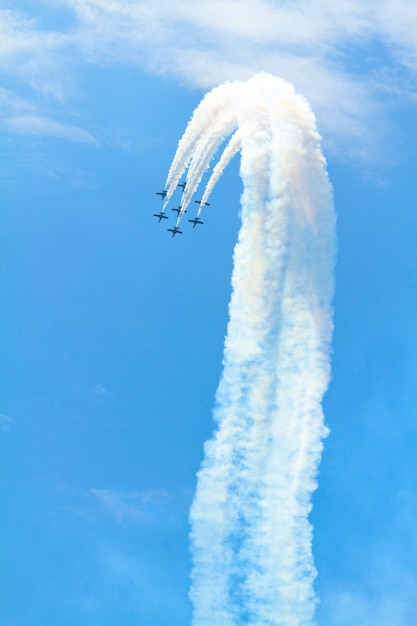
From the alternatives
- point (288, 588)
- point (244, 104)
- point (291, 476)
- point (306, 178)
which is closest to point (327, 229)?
point (306, 178)

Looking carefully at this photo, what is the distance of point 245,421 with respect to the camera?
99562 mm

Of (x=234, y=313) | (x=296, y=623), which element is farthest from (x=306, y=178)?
(x=296, y=623)

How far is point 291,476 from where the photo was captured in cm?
9900

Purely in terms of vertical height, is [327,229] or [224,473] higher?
[327,229]

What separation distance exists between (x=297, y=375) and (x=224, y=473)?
849 centimetres

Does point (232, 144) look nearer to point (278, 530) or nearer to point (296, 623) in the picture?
point (278, 530)

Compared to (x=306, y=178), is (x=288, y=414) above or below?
below

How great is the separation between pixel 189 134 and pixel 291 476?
2416 centimetres

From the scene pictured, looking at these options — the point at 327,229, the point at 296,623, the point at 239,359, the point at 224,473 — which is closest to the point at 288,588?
the point at 296,623

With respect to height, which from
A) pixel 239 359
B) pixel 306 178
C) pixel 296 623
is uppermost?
pixel 306 178

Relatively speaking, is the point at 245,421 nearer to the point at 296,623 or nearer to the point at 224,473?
the point at 224,473

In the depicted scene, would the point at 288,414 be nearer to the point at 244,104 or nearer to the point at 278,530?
the point at 278,530

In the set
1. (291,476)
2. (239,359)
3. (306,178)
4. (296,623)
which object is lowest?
(296,623)

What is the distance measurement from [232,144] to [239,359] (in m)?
14.6
